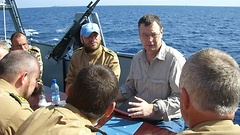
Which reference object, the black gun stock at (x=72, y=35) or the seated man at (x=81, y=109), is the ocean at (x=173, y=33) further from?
the seated man at (x=81, y=109)

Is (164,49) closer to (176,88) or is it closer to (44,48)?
(176,88)

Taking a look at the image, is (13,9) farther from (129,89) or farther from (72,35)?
(129,89)

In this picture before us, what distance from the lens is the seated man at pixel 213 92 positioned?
127cm

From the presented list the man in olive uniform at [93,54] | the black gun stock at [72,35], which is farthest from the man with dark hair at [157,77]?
the black gun stock at [72,35]

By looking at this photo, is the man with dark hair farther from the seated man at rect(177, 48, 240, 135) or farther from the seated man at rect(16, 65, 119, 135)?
the seated man at rect(177, 48, 240, 135)

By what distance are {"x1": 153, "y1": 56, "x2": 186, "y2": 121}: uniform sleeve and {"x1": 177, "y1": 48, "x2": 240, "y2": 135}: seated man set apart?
1.39m

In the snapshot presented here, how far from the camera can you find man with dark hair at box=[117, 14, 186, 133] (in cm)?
279

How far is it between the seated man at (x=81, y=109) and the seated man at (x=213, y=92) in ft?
1.54

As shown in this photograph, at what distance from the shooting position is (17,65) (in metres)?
2.12

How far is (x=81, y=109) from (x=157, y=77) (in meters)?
1.54

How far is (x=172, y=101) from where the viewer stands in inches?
110

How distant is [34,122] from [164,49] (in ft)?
6.11

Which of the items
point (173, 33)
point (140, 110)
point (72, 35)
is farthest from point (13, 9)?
point (173, 33)

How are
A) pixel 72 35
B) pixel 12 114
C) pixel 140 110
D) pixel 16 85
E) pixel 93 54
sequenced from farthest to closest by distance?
pixel 72 35, pixel 93 54, pixel 140 110, pixel 16 85, pixel 12 114
